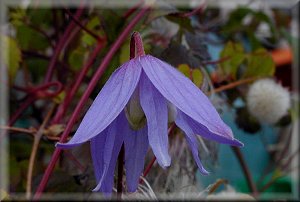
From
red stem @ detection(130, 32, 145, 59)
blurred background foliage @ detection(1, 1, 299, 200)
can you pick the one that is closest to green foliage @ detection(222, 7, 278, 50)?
blurred background foliage @ detection(1, 1, 299, 200)

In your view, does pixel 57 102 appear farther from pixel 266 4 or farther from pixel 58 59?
pixel 266 4

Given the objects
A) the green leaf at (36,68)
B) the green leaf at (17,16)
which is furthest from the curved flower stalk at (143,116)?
the green leaf at (36,68)

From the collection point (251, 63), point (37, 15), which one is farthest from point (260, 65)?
point (37, 15)

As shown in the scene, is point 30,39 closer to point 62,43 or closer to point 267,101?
point 62,43

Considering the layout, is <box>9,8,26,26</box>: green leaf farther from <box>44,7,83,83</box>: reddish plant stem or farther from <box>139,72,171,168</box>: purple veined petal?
<box>139,72,171,168</box>: purple veined petal

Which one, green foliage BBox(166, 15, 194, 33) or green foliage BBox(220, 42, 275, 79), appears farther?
green foliage BBox(220, 42, 275, 79)

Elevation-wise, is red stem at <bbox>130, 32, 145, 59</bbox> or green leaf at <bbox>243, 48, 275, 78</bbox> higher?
red stem at <bbox>130, 32, 145, 59</bbox>

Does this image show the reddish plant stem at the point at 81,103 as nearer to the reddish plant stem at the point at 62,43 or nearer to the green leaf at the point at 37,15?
the reddish plant stem at the point at 62,43
